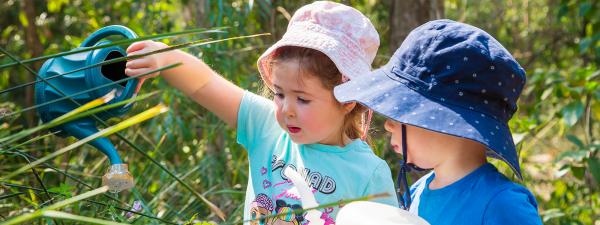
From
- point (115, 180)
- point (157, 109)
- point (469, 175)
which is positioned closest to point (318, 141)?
point (469, 175)

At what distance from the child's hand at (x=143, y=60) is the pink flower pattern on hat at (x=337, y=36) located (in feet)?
0.95

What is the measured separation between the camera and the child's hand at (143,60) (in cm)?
177

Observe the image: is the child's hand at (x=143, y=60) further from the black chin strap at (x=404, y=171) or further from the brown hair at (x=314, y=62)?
the black chin strap at (x=404, y=171)

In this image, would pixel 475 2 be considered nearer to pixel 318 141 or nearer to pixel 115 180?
pixel 318 141

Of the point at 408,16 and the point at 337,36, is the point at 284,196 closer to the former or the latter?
the point at 337,36

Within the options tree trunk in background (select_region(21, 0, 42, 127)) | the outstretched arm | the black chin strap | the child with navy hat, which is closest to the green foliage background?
tree trunk in background (select_region(21, 0, 42, 127))

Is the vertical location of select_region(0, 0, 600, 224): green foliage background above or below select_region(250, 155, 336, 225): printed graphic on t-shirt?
below

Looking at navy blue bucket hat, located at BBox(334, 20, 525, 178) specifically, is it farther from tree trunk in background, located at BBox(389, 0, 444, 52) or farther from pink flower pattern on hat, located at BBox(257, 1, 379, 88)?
tree trunk in background, located at BBox(389, 0, 444, 52)

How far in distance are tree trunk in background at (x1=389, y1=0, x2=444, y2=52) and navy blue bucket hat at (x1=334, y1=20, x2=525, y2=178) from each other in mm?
2119

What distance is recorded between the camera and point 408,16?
12.3ft

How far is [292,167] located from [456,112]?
1.82ft

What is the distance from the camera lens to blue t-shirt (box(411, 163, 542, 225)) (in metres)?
1.49

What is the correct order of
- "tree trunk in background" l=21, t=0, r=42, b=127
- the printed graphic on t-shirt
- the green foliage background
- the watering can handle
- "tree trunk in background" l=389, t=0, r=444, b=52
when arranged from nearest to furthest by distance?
the watering can handle < the printed graphic on t-shirt < the green foliage background < "tree trunk in background" l=389, t=0, r=444, b=52 < "tree trunk in background" l=21, t=0, r=42, b=127

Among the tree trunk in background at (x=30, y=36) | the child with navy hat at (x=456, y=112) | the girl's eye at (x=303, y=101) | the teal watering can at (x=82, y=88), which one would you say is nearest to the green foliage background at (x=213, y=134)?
the tree trunk in background at (x=30, y=36)
